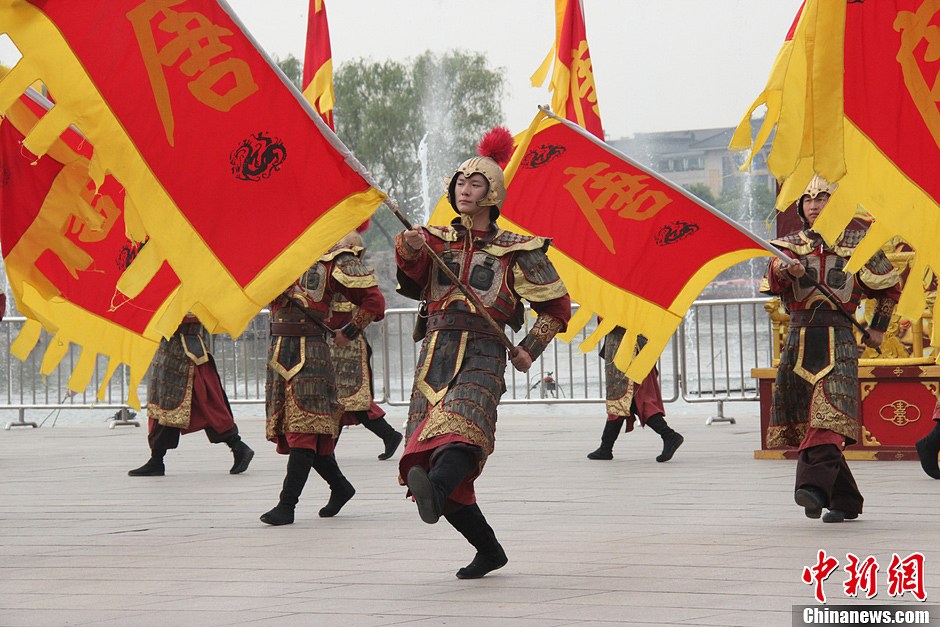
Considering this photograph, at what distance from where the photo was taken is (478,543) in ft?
17.8

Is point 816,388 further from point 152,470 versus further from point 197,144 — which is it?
point 152,470

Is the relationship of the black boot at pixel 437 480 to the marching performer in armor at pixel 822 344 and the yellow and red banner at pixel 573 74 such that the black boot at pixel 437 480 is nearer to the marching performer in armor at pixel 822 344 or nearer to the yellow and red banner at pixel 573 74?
the marching performer in armor at pixel 822 344

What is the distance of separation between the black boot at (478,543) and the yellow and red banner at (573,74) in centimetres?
553

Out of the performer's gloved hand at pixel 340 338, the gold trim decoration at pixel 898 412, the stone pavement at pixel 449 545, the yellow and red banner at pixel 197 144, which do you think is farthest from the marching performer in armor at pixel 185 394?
the gold trim decoration at pixel 898 412

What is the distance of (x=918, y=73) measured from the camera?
16.8ft

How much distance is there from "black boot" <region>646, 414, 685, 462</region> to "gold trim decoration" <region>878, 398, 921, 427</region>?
1.35 meters

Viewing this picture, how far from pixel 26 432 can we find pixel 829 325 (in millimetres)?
10471

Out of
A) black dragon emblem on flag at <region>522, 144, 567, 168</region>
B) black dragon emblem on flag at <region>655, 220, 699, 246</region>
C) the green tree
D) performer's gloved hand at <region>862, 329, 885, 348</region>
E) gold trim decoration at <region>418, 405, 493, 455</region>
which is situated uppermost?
the green tree

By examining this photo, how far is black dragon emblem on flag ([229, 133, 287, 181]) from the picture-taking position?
5539 millimetres

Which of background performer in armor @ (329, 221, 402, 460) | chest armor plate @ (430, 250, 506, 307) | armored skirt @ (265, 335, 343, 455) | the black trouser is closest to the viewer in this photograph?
chest armor plate @ (430, 250, 506, 307)

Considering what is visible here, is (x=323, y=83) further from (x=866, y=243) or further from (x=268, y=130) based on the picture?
(x=866, y=243)

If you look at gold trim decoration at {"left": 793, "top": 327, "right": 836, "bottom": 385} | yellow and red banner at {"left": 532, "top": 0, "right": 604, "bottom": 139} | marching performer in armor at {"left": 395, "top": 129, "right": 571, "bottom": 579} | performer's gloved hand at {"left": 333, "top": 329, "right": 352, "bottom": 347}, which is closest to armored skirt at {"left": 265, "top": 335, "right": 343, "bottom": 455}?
performer's gloved hand at {"left": 333, "top": 329, "right": 352, "bottom": 347}

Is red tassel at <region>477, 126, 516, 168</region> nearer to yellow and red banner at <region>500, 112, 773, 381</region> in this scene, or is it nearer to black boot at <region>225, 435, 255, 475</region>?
yellow and red banner at <region>500, 112, 773, 381</region>

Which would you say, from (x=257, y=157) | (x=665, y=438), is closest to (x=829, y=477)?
(x=257, y=157)
